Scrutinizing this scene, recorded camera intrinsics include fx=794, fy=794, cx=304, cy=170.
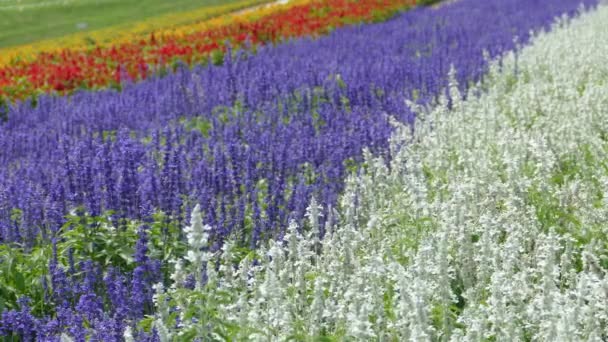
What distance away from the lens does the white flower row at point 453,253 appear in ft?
10.3

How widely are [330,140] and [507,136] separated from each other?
5.19ft

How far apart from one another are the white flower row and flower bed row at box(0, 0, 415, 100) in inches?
259

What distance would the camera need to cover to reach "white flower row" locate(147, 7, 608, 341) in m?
3.15

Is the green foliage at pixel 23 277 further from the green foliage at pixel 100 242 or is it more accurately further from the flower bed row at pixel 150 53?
the flower bed row at pixel 150 53

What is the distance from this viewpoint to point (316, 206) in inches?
157

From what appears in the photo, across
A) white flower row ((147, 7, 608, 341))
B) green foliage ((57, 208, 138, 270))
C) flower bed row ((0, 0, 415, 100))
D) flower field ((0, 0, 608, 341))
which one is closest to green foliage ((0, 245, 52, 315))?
flower field ((0, 0, 608, 341))

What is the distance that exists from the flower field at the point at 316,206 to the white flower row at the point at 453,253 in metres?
0.02

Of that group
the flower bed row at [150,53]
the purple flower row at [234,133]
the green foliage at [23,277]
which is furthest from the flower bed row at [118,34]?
the green foliage at [23,277]

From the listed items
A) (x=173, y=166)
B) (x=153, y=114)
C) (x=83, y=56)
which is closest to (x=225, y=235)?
(x=173, y=166)

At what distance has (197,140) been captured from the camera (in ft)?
24.2

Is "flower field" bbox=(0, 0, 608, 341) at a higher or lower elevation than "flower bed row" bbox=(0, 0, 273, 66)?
lower

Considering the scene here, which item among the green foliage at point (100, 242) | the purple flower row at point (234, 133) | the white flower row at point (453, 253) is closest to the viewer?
the white flower row at point (453, 253)

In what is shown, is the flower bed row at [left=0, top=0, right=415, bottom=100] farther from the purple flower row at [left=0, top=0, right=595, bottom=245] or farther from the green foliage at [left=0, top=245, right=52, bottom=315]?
the green foliage at [left=0, top=245, right=52, bottom=315]

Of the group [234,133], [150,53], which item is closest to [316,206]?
[234,133]
